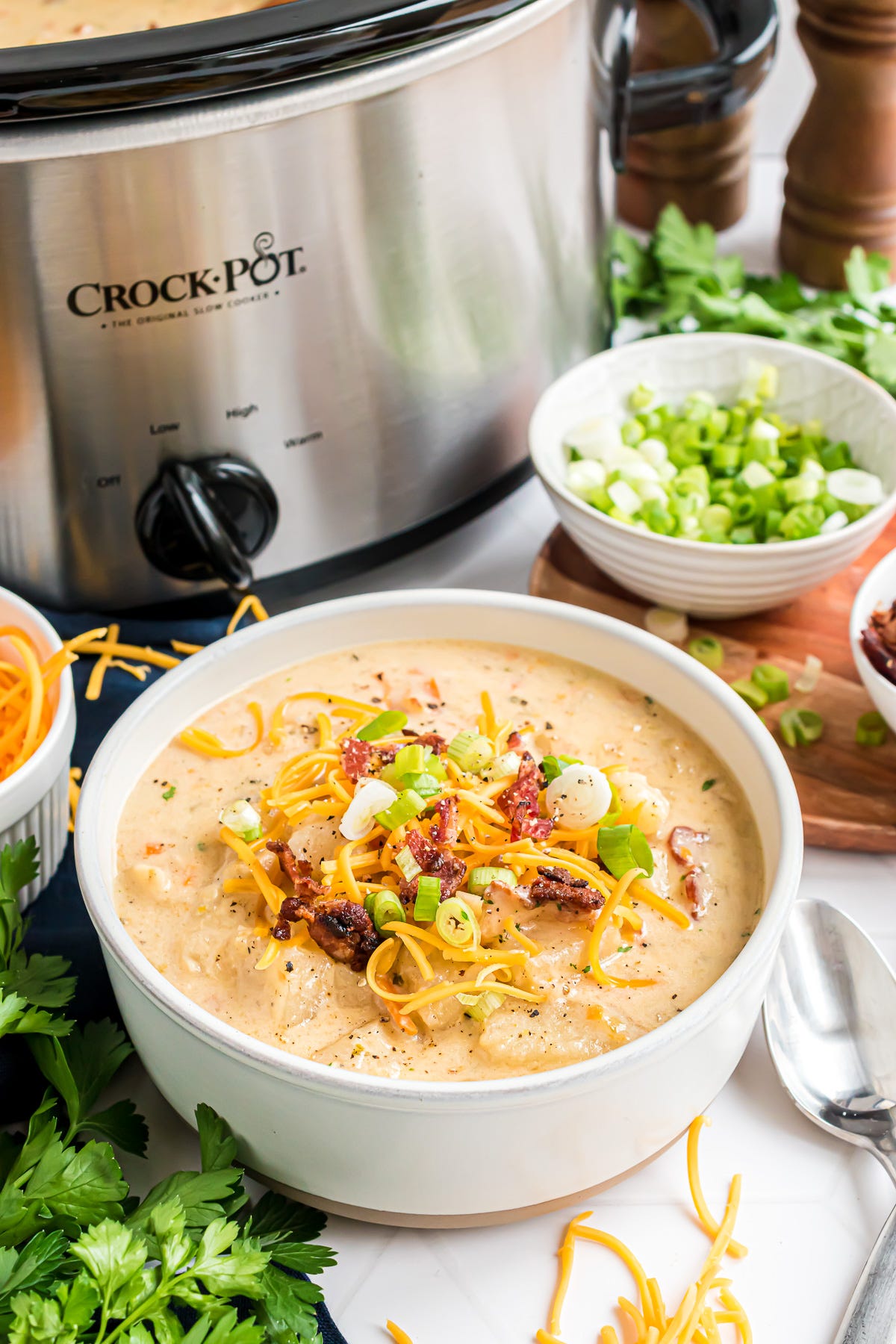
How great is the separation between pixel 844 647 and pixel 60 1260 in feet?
3.13

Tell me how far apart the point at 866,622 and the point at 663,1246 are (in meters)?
0.60

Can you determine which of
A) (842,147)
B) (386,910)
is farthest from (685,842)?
(842,147)

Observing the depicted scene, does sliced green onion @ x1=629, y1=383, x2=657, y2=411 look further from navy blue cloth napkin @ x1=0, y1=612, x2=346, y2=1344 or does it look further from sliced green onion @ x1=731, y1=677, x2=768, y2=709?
navy blue cloth napkin @ x1=0, y1=612, x2=346, y2=1344

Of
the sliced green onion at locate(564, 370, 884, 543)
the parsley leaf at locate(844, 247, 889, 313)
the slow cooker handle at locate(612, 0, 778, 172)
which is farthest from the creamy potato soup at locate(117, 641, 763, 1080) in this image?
the parsley leaf at locate(844, 247, 889, 313)

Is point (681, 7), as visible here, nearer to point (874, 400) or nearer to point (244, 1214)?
point (874, 400)

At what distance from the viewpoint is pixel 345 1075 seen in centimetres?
78

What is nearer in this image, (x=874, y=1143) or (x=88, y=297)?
(x=874, y=1143)

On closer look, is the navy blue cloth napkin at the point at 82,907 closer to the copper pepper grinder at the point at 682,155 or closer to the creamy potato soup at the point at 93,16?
the creamy potato soup at the point at 93,16

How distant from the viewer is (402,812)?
0.94 meters

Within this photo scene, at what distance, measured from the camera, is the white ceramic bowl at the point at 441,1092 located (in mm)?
784

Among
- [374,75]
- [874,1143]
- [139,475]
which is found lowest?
[874,1143]

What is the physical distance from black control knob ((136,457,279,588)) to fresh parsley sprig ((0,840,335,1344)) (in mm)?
385

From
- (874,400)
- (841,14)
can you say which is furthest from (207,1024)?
(841,14)

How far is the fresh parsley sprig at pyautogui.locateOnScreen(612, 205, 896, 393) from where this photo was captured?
1652mm
